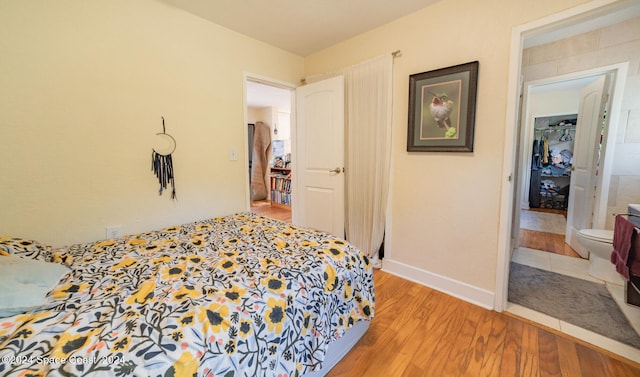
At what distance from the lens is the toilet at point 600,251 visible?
2001 millimetres

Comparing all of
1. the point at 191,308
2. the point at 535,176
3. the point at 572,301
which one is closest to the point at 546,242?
the point at 572,301

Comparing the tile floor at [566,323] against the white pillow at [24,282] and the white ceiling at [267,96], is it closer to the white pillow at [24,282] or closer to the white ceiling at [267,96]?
the white pillow at [24,282]

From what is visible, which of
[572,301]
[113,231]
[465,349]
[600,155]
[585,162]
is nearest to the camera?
[465,349]

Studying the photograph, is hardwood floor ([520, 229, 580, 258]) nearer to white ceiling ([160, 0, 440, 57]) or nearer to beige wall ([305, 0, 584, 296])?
beige wall ([305, 0, 584, 296])

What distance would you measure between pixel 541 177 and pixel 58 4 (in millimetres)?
7538

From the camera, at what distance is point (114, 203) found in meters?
1.88

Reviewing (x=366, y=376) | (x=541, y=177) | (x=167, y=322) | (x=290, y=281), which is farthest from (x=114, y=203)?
(x=541, y=177)

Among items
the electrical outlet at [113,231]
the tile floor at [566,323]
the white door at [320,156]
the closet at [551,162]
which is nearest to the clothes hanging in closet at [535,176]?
the closet at [551,162]

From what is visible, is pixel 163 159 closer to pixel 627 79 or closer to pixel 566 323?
pixel 566 323

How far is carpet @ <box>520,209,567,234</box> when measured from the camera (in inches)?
154

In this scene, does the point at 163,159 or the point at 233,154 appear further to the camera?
the point at 233,154

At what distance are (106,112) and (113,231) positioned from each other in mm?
890

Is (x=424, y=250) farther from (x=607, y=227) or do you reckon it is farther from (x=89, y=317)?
(x=89, y=317)

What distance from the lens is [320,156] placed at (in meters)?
2.88
